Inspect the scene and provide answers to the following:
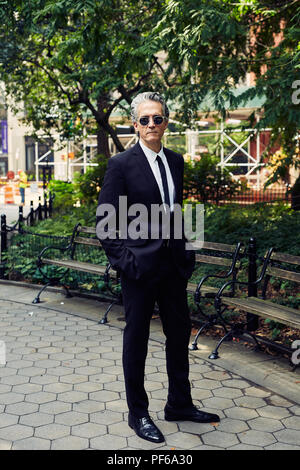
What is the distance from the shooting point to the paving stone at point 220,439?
12.7ft

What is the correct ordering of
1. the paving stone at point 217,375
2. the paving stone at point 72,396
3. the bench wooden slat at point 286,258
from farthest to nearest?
the bench wooden slat at point 286,258, the paving stone at point 217,375, the paving stone at point 72,396

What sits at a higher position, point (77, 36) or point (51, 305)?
point (77, 36)

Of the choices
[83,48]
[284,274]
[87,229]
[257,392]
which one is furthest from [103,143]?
[257,392]

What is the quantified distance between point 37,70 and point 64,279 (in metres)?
8.44

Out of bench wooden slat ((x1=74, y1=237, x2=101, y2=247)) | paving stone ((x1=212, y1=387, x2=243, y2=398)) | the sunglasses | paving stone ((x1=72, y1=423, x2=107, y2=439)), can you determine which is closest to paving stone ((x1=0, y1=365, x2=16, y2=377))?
paving stone ((x1=72, y1=423, x2=107, y2=439))

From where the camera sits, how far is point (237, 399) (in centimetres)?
474

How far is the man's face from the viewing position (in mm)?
3766

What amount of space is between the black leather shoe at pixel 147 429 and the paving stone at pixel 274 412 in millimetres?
961

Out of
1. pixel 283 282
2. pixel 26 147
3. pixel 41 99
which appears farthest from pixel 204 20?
pixel 26 147

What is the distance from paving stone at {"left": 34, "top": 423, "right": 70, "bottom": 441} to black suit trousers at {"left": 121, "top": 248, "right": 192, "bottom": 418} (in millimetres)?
496


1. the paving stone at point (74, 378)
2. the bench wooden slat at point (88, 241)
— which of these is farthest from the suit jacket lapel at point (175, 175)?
the bench wooden slat at point (88, 241)

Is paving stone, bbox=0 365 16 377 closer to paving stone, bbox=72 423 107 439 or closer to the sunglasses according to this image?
paving stone, bbox=72 423 107 439

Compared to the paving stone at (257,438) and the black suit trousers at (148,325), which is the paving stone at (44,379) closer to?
the black suit trousers at (148,325)
